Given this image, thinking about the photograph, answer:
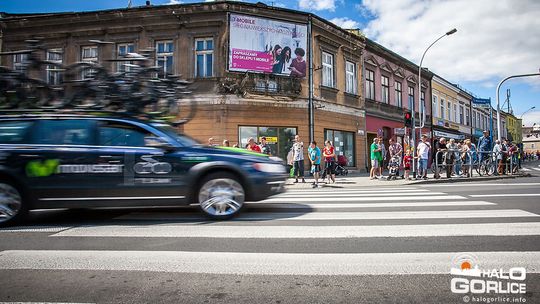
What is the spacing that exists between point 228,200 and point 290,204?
1842 mm

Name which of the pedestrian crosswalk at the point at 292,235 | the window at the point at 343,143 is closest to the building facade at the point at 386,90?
the window at the point at 343,143

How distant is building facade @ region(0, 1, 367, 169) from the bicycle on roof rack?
27.4 ft

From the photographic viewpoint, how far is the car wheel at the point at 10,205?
456 centimetres

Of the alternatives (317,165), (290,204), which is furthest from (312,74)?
Answer: (290,204)

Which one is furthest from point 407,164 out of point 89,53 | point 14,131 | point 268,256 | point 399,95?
point 89,53

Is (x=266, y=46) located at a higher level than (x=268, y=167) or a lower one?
higher

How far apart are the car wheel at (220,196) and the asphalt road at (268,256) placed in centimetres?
20

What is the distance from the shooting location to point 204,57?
16.1 metres

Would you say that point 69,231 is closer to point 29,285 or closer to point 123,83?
point 29,285

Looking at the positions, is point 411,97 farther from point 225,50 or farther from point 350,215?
point 350,215

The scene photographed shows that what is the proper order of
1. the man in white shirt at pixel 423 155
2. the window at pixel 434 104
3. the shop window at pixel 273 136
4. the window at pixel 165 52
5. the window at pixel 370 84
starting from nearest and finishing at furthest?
the man in white shirt at pixel 423 155
the shop window at pixel 273 136
the window at pixel 165 52
the window at pixel 370 84
the window at pixel 434 104

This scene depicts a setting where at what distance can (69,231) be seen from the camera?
14.0 ft

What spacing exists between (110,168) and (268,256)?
3035 mm

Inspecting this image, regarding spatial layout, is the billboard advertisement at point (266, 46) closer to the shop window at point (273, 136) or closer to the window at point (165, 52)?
the shop window at point (273, 136)
